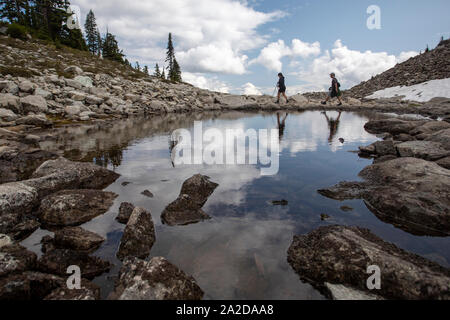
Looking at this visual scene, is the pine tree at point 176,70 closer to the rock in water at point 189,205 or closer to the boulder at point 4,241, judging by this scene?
the rock in water at point 189,205

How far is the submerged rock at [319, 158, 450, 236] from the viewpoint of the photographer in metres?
4.41

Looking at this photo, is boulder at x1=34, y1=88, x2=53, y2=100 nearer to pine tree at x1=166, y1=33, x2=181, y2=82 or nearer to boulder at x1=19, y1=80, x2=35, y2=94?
boulder at x1=19, y1=80, x2=35, y2=94

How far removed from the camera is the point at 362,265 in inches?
124

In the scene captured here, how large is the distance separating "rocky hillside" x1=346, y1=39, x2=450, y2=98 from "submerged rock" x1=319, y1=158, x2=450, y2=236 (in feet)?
165

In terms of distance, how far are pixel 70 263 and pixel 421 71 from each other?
220ft

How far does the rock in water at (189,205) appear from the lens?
484cm

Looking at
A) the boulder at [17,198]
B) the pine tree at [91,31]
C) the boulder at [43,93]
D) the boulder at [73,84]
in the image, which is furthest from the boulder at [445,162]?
the pine tree at [91,31]

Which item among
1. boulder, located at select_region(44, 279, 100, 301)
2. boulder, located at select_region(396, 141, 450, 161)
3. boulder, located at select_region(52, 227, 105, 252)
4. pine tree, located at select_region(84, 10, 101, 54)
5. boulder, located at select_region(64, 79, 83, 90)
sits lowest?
boulder, located at select_region(44, 279, 100, 301)

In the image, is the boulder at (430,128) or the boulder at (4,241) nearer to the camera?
the boulder at (4,241)

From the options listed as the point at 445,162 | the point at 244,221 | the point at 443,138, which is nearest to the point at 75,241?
the point at 244,221

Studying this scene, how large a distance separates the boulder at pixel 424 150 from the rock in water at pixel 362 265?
5.06 meters

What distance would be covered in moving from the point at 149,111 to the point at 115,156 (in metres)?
20.5

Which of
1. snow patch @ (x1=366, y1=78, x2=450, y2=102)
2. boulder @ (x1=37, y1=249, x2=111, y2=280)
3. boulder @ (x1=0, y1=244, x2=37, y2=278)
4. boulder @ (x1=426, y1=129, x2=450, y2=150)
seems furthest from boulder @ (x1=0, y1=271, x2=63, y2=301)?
snow patch @ (x1=366, y1=78, x2=450, y2=102)
